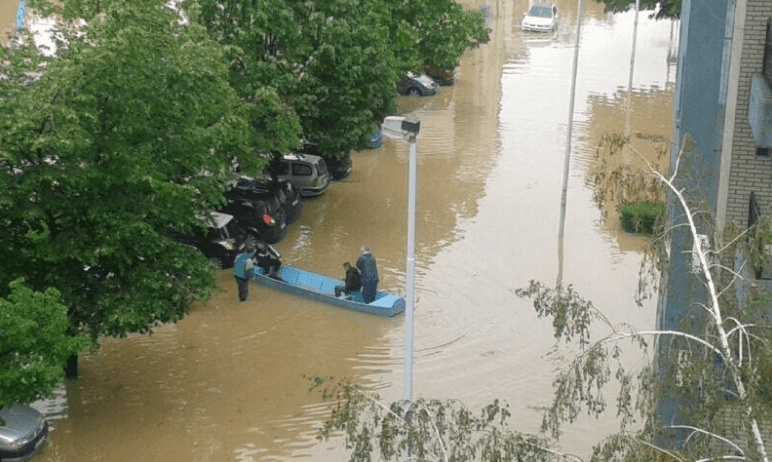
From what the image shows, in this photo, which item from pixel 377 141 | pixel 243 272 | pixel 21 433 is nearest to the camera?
pixel 21 433

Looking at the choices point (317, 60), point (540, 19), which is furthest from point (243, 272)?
point (540, 19)

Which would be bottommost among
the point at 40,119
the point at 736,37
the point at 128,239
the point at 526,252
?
the point at 526,252

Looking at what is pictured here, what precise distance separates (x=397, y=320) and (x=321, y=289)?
2.35m

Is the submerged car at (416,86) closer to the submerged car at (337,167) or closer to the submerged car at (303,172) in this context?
the submerged car at (337,167)

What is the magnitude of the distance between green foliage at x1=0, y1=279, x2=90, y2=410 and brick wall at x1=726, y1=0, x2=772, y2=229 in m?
10.3

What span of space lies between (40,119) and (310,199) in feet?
52.2

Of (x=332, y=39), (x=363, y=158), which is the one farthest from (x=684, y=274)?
(x=363, y=158)

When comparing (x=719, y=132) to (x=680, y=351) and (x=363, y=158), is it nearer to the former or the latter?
(x=680, y=351)

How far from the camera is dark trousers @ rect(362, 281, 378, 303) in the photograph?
83.5 feet

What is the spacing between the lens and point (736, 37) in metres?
17.8

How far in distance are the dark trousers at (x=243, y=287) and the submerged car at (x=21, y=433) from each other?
7256 millimetres

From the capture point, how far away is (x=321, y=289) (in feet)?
87.8

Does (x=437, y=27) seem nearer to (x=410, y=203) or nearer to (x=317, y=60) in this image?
(x=317, y=60)

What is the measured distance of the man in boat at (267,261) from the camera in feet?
88.9
